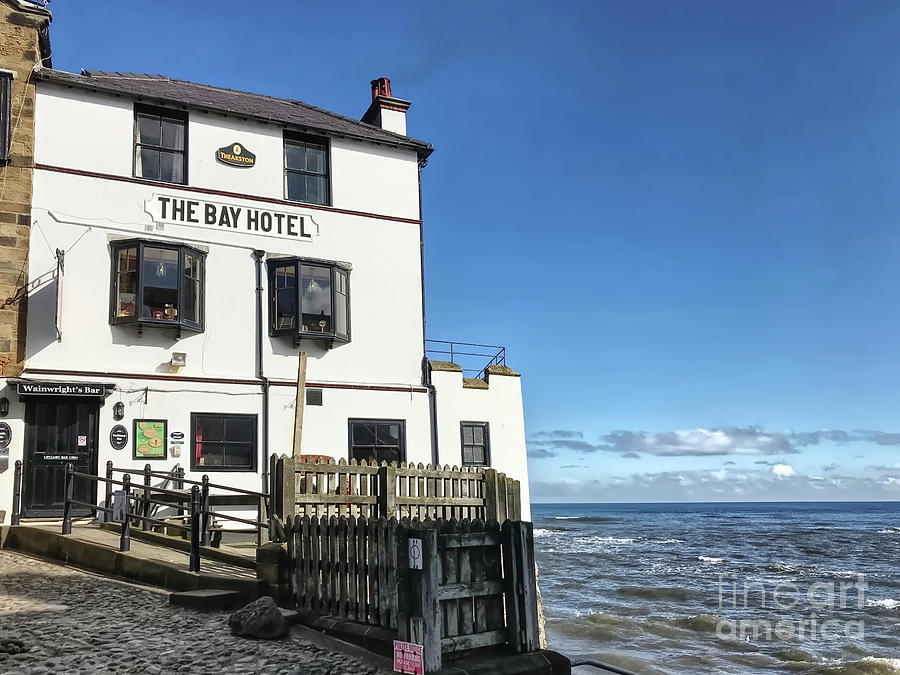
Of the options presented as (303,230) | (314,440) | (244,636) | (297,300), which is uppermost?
(303,230)

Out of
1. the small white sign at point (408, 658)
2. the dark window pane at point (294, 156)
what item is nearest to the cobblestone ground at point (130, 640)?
the small white sign at point (408, 658)

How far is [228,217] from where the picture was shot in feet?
59.8

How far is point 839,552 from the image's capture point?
145 ft

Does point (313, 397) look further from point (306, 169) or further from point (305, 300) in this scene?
point (306, 169)

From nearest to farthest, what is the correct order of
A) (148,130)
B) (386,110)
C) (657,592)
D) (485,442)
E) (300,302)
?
(148,130)
(300,302)
(485,442)
(386,110)
(657,592)

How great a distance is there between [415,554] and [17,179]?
1346 centimetres

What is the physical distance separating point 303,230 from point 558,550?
114 feet

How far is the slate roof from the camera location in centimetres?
1738

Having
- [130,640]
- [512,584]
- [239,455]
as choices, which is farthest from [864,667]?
[130,640]

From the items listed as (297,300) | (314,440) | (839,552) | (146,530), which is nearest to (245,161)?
(297,300)

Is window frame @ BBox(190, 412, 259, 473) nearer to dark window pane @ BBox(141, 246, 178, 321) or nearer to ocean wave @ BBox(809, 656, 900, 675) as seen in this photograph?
dark window pane @ BBox(141, 246, 178, 321)

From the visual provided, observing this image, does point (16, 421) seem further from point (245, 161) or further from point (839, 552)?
point (839, 552)

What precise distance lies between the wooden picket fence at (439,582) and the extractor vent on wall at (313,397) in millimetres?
9629

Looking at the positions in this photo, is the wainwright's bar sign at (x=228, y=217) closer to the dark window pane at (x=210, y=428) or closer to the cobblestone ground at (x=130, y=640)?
the dark window pane at (x=210, y=428)
